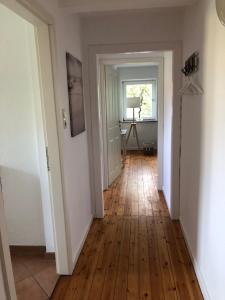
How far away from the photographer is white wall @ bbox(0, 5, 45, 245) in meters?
1.99

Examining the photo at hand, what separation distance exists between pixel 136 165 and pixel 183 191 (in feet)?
9.71

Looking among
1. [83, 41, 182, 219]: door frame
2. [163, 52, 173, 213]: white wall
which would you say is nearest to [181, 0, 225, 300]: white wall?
[83, 41, 182, 219]: door frame

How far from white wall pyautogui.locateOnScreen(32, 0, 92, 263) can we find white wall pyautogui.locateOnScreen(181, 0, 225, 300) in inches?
40.9

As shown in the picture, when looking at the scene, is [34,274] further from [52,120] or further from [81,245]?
[52,120]

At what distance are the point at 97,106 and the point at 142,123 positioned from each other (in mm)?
4008

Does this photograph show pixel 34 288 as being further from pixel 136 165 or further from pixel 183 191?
pixel 136 165

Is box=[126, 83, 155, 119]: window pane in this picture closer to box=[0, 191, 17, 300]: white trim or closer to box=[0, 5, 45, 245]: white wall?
box=[0, 5, 45, 245]: white wall

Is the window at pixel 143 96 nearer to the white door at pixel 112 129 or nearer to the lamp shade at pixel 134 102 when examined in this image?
the lamp shade at pixel 134 102

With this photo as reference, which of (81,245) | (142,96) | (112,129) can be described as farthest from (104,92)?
(142,96)

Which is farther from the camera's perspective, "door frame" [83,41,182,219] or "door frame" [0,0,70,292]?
"door frame" [83,41,182,219]

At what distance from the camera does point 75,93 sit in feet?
7.40

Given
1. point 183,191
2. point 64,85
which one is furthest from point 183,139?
point 64,85

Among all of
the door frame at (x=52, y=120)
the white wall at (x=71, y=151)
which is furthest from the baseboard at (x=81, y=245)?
the door frame at (x=52, y=120)

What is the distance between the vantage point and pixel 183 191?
2.62 metres
